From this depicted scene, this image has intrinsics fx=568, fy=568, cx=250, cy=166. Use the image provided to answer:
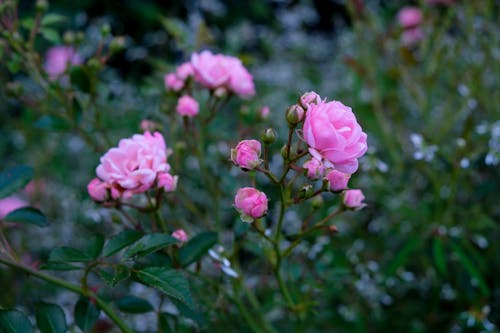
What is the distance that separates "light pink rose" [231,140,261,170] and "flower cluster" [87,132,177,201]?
0.15 m

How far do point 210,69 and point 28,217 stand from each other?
0.39m

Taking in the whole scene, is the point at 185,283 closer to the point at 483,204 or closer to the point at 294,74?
the point at 483,204

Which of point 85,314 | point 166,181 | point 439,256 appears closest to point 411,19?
point 439,256

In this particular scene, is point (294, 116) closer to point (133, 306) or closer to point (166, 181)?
point (166, 181)

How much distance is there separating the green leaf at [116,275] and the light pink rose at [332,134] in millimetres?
276

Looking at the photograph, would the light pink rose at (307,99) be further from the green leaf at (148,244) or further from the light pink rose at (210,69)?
the light pink rose at (210,69)

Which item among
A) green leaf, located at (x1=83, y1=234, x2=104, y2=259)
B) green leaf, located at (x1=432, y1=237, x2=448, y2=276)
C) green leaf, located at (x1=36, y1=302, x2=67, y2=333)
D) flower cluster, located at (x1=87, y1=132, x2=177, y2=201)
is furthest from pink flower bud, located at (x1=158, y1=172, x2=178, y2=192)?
green leaf, located at (x1=432, y1=237, x2=448, y2=276)

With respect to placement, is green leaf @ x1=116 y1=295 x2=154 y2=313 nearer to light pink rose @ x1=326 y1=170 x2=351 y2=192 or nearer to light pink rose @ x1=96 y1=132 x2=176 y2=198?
light pink rose @ x1=96 y1=132 x2=176 y2=198

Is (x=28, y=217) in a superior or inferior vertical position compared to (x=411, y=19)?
superior

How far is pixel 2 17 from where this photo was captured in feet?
3.54

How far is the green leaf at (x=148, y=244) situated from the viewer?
0.72 meters

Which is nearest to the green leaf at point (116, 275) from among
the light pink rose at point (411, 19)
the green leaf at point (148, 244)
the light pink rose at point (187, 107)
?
the green leaf at point (148, 244)

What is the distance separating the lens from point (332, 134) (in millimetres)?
637

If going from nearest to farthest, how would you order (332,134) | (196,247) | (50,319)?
(332,134)
(50,319)
(196,247)
